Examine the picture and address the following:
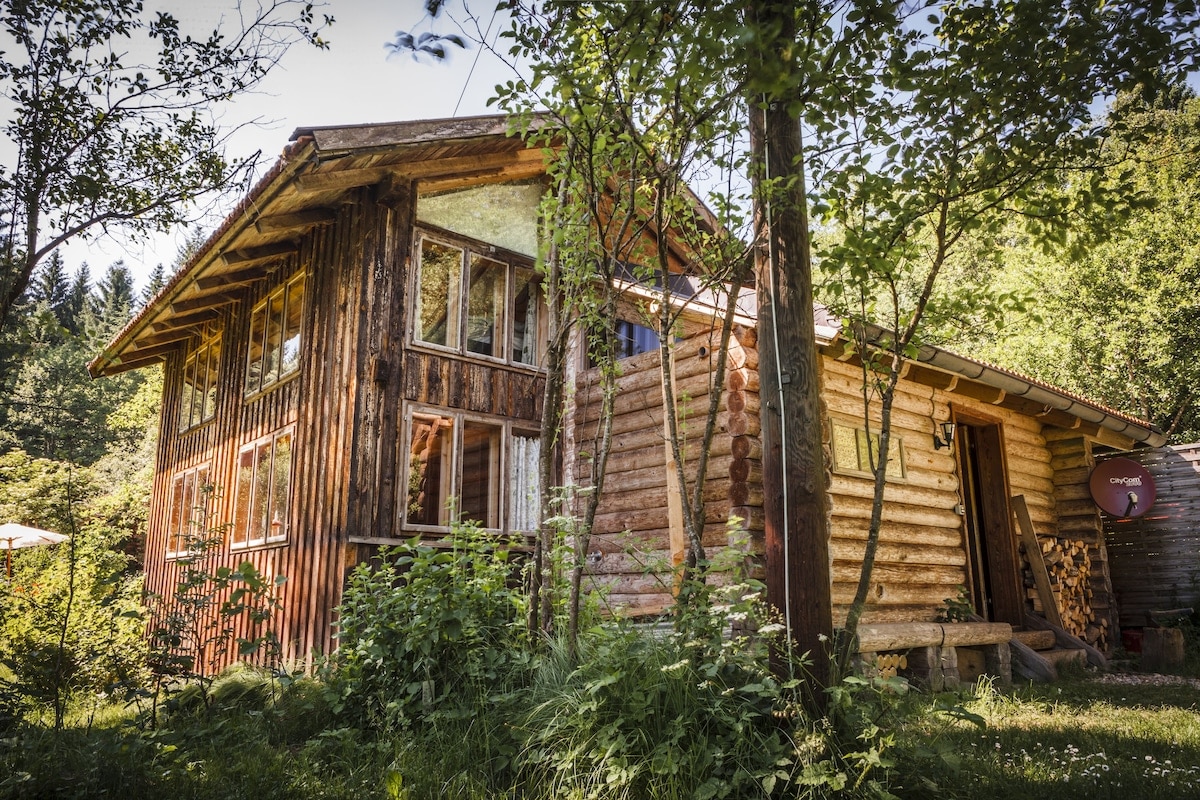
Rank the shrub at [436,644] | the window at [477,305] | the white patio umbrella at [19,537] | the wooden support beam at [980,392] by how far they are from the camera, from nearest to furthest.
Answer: the shrub at [436,644] → the wooden support beam at [980,392] → the window at [477,305] → the white patio umbrella at [19,537]

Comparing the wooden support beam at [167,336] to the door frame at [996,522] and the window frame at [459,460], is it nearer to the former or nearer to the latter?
the window frame at [459,460]

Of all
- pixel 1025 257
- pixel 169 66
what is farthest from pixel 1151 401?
pixel 169 66

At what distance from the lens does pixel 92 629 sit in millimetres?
7215

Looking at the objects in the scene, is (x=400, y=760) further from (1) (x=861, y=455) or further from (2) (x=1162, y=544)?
(2) (x=1162, y=544)

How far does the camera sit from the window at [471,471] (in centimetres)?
962

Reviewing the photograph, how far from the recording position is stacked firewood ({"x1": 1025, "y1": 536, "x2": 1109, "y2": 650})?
10.3 meters

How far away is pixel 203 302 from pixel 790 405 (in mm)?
11786

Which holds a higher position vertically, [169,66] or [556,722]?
[169,66]

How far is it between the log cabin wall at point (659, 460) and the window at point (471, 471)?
1.20 metres

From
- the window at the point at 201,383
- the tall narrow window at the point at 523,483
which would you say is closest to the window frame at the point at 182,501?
the window at the point at 201,383

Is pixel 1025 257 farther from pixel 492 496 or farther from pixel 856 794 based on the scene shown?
pixel 856 794

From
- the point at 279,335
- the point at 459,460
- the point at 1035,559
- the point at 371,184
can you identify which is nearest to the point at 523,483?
the point at 459,460

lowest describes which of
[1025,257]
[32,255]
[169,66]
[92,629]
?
[92,629]

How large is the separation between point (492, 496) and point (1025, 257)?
Answer: 17.3 metres
